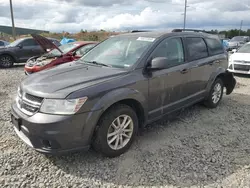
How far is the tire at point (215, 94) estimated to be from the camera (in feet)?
16.2

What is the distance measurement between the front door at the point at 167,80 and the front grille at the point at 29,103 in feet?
5.19

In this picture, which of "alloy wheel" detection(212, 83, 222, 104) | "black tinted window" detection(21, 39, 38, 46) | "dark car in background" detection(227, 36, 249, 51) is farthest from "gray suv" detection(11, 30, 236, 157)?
"dark car in background" detection(227, 36, 249, 51)

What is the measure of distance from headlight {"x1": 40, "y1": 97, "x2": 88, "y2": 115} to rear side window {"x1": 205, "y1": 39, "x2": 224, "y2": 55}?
3.43 m

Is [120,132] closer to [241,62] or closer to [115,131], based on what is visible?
[115,131]

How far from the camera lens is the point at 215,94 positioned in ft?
16.7

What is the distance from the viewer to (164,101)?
12.0 ft

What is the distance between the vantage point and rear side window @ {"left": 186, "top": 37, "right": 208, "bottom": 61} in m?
4.19

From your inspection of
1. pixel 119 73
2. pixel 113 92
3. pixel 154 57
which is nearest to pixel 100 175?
pixel 113 92

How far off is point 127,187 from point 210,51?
349cm

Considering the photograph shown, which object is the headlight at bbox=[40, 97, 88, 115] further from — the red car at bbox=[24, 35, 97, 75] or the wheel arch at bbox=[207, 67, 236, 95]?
the red car at bbox=[24, 35, 97, 75]

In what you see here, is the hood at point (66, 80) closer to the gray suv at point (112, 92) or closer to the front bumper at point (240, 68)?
the gray suv at point (112, 92)

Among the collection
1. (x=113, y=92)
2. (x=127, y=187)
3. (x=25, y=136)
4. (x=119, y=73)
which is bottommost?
(x=127, y=187)

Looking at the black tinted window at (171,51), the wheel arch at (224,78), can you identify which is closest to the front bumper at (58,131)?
the black tinted window at (171,51)

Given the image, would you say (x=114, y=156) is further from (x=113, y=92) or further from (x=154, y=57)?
(x=154, y=57)
